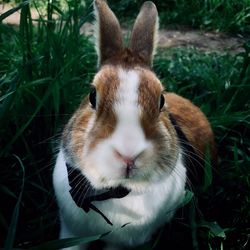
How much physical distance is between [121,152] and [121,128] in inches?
4.6

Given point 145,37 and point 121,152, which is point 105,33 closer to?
point 145,37

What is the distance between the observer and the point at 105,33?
9.03 feet

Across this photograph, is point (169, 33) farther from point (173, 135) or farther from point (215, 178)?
point (173, 135)

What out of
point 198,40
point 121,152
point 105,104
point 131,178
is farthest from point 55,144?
point 198,40

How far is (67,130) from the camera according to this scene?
2.69 metres

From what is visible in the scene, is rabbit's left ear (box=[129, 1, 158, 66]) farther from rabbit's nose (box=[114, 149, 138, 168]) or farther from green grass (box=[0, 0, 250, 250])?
rabbit's nose (box=[114, 149, 138, 168])

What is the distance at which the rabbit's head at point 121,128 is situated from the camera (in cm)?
214

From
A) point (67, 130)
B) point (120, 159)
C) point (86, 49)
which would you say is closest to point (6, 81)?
point (67, 130)

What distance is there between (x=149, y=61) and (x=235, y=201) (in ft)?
3.62

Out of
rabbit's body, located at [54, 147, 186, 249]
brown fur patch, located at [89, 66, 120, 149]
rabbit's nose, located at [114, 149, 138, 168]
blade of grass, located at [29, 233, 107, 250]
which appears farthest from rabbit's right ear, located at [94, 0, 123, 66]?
blade of grass, located at [29, 233, 107, 250]

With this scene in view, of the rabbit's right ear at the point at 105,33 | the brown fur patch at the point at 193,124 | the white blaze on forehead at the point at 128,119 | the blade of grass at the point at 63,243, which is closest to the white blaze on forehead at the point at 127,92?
the white blaze on forehead at the point at 128,119

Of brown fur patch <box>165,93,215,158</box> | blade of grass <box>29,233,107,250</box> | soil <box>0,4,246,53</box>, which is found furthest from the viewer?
soil <box>0,4,246,53</box>

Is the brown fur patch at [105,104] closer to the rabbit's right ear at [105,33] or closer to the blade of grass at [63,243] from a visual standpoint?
the rabbit's right ear at [105,33]

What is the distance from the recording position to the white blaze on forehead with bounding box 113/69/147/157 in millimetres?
2100
